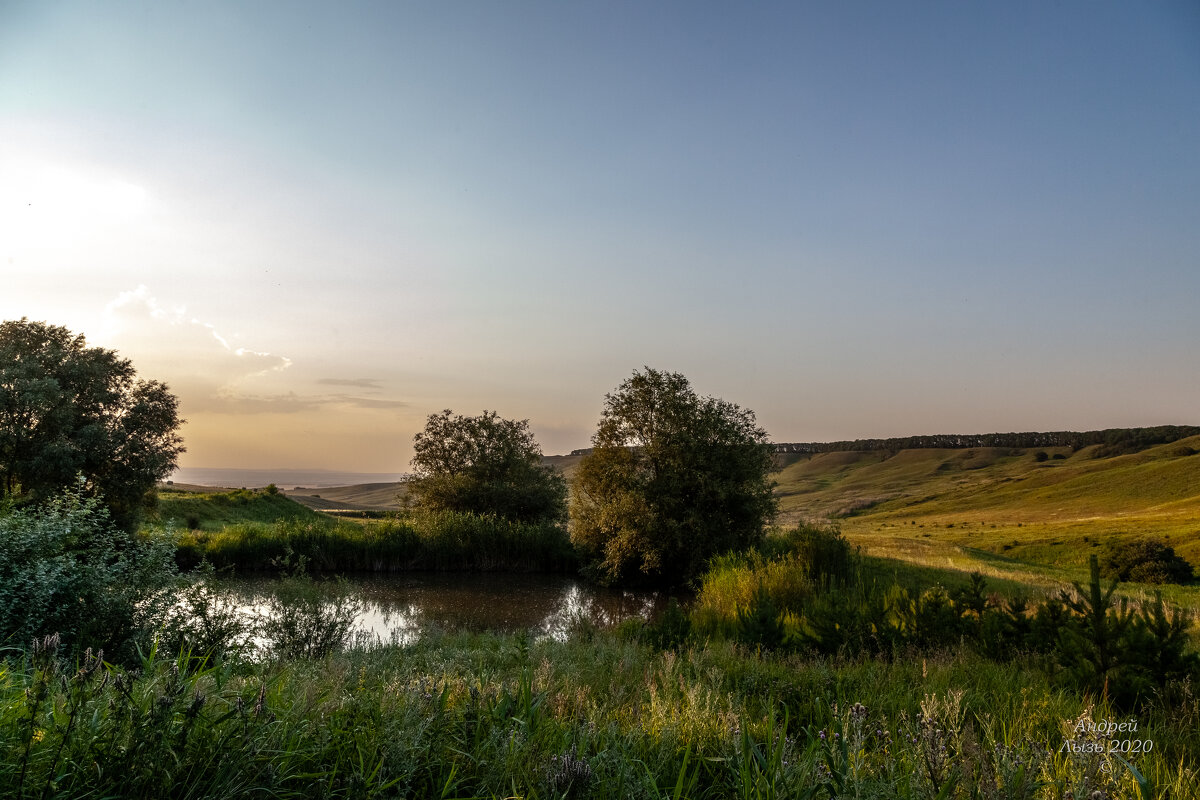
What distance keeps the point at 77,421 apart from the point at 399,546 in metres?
13.9

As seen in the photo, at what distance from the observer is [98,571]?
8.34 metres

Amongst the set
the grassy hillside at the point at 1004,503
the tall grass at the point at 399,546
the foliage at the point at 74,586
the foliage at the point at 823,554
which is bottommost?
the grassy hillside at the point at 1004,503

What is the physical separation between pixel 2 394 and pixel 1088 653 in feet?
105

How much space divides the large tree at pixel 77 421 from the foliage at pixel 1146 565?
1600 inches

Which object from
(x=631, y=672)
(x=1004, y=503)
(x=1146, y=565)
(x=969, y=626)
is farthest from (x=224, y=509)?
(x=1004, y=503)

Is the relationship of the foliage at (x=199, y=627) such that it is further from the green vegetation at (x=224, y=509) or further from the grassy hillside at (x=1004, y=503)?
the grassy hillside at (x=1004, y=503)

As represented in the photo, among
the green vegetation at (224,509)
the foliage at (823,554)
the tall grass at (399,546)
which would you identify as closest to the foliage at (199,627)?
the foliage at (823,554)

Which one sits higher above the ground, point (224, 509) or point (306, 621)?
point (306, 621)

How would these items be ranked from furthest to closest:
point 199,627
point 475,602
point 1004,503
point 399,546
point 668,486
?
point 1004,503 → point 399,546 → point 668,486 → point 475,602 → point 199,627

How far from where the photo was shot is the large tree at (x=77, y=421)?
2314 cm

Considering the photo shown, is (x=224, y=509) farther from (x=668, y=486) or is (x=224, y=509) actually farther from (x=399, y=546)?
(x=668, y=486)

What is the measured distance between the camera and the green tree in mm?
34094

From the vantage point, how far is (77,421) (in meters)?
25.1

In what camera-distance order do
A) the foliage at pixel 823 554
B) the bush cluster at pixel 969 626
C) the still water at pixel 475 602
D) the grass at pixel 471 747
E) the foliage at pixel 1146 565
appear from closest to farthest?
the grass at pixel 471 747 < the bush cluster at pixel 969 626 < the still water at pixel 475 602 < the foliage at pixel 823 554 < the foliage at pixel 1146 565
